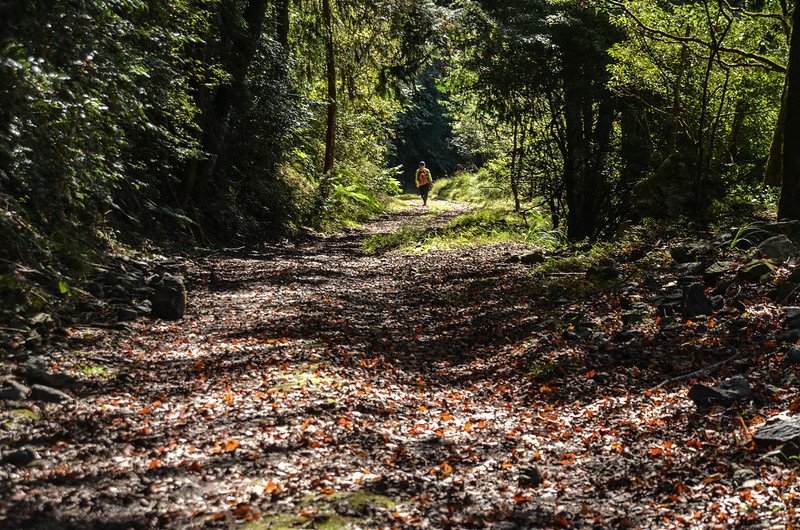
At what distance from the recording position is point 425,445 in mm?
4715

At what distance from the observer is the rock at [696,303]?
21.1ft

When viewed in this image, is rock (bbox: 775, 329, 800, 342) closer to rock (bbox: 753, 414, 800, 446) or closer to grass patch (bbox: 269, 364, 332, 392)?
rock (bbox: 753, 414, 800, 446)

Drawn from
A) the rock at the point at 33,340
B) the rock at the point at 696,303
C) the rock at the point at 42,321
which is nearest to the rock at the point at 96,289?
the rock at the point at 42,321

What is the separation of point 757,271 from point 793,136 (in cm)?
199

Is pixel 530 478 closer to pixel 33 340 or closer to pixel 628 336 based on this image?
pixel 628 336

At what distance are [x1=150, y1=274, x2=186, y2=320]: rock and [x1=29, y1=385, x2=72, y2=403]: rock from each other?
2629 mm

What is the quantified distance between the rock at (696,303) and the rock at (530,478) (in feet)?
10.3

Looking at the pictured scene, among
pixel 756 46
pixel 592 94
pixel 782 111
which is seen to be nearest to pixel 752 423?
pixel 782 111

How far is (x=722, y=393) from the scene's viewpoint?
479cm

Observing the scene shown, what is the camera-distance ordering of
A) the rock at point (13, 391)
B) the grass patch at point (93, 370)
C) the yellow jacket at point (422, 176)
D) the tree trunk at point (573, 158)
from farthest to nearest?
1. the yellow jacket at point (422, 176)
2. the tree trunk at point (573, 158)
3. the grass patch at point (93, 370)
4. the rock at point (13, 391)

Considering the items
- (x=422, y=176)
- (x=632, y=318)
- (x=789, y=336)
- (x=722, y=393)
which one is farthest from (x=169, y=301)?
(x=422, y=176)

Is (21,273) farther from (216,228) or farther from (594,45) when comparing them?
(594,45)

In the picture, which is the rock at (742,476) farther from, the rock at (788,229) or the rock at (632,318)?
the rock at (788,229)

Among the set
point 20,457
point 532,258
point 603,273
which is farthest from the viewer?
point 532,258
